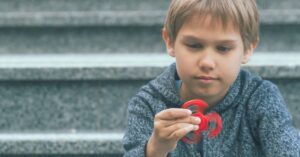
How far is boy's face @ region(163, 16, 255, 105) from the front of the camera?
1.55 m

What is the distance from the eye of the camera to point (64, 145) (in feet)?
7.18

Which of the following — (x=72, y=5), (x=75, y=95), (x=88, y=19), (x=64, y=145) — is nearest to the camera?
(x=64, y=145)

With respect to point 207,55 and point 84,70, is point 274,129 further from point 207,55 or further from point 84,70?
point 84,70

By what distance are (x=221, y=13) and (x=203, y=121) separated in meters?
0.28

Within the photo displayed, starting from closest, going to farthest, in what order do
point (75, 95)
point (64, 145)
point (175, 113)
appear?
point (175, 113), point (64, 145), point (75, 95)

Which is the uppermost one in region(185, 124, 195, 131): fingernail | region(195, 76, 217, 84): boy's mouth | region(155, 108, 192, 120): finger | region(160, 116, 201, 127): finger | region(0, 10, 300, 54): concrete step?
region(195, 76, 217, 84): boy's mouth

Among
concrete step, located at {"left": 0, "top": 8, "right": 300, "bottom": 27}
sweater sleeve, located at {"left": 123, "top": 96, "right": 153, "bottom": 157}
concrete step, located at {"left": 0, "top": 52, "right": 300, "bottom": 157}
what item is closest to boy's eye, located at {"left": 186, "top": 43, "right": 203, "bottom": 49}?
sweater sleeve, located at {"left": 123, "top": 96, "right": 153, "bottom": 157}

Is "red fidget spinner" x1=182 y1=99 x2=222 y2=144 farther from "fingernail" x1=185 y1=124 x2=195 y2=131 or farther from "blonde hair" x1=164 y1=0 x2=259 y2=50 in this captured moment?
"blonde hair" x1=164 y1=0 x2=259 y2=50

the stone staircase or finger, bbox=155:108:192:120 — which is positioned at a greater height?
finger, bbox=155:108:192:120

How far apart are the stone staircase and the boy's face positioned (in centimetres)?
63

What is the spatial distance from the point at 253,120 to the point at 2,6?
1404mm

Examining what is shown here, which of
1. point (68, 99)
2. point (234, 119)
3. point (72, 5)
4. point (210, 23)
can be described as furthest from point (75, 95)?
point (210, 23)

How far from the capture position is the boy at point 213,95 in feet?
5.11

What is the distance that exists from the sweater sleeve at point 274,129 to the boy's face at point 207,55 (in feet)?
0.44
